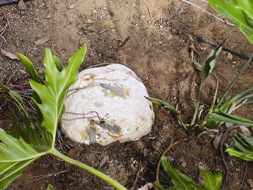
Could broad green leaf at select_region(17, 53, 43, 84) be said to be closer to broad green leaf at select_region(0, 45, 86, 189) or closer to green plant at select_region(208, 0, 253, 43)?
broad green leaf at select_region(0, 45, 86, 189)

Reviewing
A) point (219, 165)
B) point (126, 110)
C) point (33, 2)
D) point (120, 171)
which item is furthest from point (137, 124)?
point (33, 2)

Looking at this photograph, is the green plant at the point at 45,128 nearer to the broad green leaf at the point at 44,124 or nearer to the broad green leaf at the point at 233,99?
the broad green leaf at the point at 44,124

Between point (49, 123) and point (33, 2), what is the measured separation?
114 centimetres

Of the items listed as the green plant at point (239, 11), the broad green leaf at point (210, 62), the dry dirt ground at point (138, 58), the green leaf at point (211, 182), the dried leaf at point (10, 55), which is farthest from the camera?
the dried leaf at point (10, 55)

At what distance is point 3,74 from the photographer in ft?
Answer: 7.42

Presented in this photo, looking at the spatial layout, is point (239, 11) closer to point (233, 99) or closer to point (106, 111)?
point (233, 99)

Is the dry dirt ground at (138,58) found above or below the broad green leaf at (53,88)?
below

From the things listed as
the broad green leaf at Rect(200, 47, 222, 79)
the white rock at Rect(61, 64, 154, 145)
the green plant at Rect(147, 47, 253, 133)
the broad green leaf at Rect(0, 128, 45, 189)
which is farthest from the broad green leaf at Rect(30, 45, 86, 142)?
the broad green leaf at Rect(200, 47, 222, 79)

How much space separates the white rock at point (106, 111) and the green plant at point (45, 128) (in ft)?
1.01

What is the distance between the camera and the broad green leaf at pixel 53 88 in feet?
5.18

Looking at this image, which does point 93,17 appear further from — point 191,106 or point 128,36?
point 191,106

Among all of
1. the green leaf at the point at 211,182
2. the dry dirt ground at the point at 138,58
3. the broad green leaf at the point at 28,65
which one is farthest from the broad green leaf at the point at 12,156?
the green leaf at the point at 211,182

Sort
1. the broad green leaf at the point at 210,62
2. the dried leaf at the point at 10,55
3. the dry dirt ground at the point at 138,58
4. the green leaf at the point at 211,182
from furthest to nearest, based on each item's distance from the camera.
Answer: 1. the dried leaf at the point at 10,55
2. the dry dirt ground at the point at 138,58
3. the broad green leaf at the point at 210,62
4. the green leaf at the point at 211,182

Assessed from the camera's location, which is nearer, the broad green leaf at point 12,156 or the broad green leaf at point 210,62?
the broad green leaf at point 12,156
